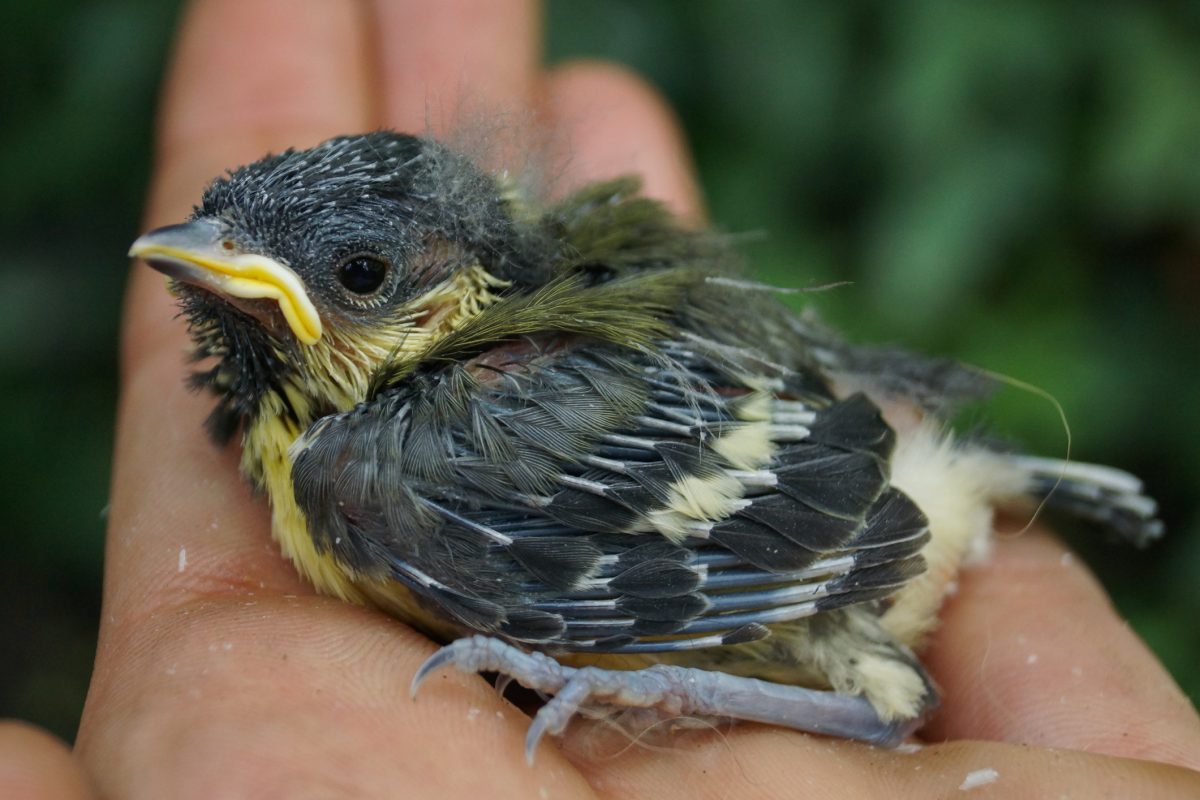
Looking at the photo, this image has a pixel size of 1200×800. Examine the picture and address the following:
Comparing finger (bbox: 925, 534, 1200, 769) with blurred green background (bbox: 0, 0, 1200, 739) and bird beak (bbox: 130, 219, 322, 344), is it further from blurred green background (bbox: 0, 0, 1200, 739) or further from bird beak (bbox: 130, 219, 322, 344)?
bird beak (bbox: 130, 219, 322, 344)

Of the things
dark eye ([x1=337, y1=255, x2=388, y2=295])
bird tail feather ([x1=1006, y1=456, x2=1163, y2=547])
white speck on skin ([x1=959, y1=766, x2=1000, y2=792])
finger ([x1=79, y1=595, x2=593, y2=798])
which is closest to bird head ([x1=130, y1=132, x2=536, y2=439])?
dark eye ([x1=337, y1=255, x2=388, y2=295])

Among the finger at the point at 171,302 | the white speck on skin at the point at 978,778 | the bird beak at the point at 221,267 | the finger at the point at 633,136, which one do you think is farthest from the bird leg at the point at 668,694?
the finger at the point at 633,136

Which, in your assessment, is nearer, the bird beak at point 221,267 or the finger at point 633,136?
the bird beak at point 221,267

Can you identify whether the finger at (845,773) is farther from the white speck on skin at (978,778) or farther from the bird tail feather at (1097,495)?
the bird tail feather at (1097,495)

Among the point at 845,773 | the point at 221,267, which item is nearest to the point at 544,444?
the point at 221,267

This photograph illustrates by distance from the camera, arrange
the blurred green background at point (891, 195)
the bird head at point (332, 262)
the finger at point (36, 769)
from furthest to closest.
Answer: the blurred green background at point (891, 195), the bird head at point (332, 262), the finger at point (36, 769)

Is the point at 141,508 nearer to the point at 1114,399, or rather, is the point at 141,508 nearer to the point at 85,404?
the point at 85,404

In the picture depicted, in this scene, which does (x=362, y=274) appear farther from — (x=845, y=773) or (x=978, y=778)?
(x=978, y=778)
